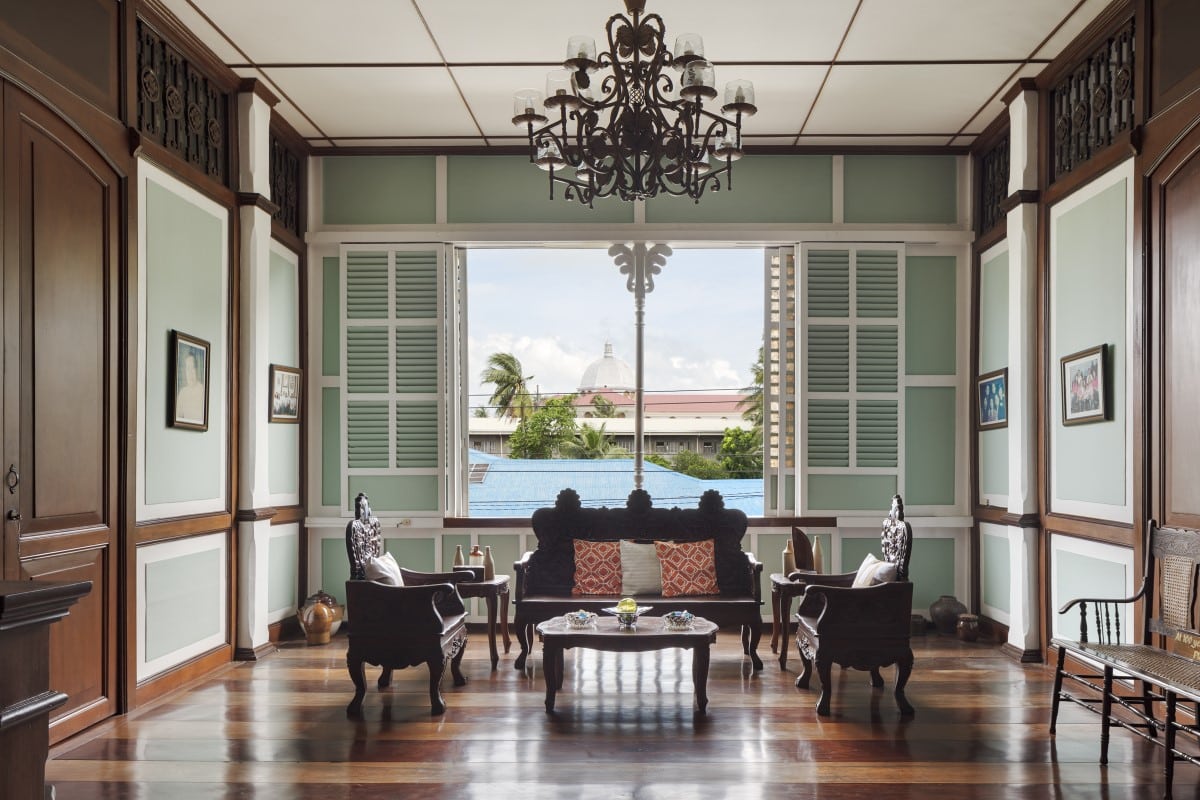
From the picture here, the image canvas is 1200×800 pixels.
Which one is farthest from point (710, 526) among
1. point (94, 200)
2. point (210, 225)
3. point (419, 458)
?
point (94, 200)

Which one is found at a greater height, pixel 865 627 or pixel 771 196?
pixel 771 196

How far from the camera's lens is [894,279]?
25.6ft

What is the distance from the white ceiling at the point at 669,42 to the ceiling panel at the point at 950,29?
0.01 meters

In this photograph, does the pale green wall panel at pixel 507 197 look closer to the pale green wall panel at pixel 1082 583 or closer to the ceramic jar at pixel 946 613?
the ceramic jar at pixel 946 613

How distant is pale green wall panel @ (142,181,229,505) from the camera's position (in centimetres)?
539

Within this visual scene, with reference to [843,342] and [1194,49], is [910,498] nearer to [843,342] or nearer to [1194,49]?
[843,342]

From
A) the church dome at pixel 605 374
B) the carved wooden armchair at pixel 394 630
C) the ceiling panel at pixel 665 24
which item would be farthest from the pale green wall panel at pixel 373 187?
the carved wooden armchair at pixel 394 630

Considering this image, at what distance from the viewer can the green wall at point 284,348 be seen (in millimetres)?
7195

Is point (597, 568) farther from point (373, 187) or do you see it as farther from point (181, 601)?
point (373, 187)

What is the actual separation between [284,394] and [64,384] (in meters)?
2.86

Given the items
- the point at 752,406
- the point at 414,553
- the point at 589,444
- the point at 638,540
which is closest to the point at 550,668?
the point at 638,540

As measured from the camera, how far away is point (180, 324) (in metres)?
5.74

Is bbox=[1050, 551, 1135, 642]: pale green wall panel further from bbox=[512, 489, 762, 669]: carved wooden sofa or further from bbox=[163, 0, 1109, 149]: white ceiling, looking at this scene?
bbox=[163, 0, 1109, 149]: white ceiling

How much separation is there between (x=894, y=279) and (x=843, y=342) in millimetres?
641
